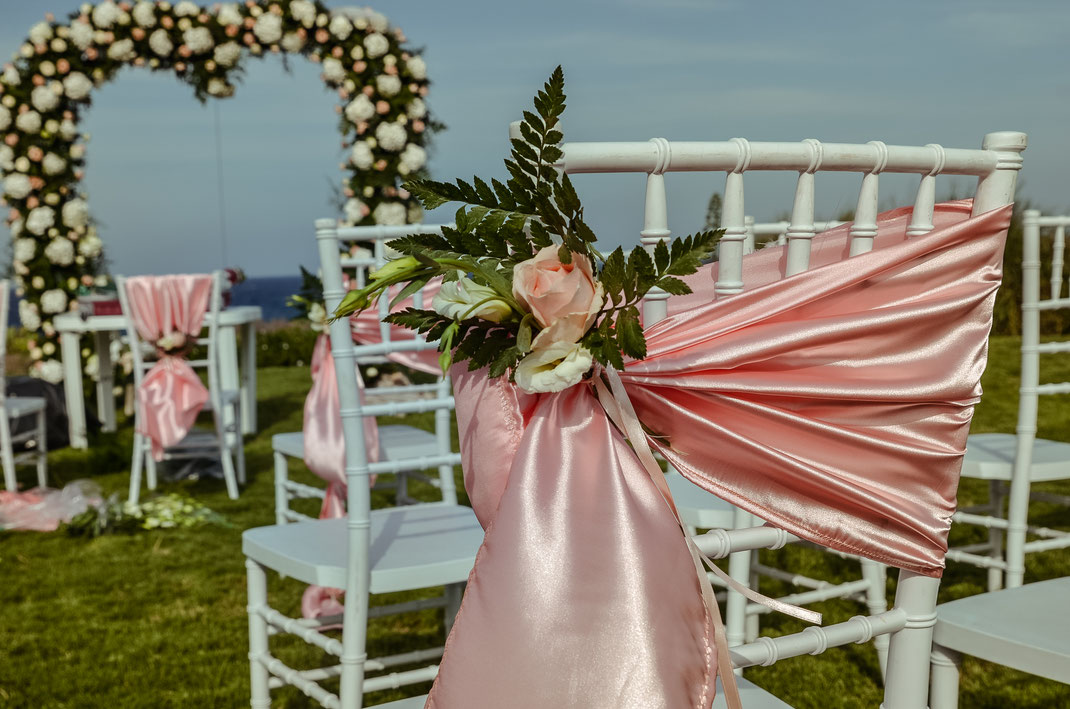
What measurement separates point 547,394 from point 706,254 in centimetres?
22

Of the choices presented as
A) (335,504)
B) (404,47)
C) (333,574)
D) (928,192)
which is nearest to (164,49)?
(404,47)

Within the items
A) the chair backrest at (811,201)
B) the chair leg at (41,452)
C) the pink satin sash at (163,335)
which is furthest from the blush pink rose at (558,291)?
the chair leg at (41,452)

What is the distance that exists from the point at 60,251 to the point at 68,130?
35.6 inches

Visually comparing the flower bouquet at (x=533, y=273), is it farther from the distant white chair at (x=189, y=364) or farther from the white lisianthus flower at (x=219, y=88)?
the white lisianthus flower at (x=219, y=88)

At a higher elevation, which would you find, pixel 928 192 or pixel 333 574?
pixel 928 192

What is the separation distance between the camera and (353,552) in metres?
1.74

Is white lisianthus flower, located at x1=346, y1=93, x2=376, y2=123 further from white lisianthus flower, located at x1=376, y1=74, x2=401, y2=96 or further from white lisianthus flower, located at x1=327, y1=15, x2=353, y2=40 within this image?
white lisianthus flower, located at x1=327, y1=15, x2=353, y2=40

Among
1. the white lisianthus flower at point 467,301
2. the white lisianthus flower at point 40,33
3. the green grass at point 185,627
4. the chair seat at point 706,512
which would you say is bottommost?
the green grass at point 185,627

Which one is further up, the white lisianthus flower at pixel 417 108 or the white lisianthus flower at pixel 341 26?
the white lisianthus flower at pixel 341 26

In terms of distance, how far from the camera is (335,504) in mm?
2996

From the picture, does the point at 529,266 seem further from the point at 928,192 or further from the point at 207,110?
the point at 207,110

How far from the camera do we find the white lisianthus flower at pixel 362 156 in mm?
6938

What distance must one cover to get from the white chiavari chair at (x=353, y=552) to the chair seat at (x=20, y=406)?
3082mm

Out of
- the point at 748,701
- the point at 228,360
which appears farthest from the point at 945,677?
the point at 228,360
